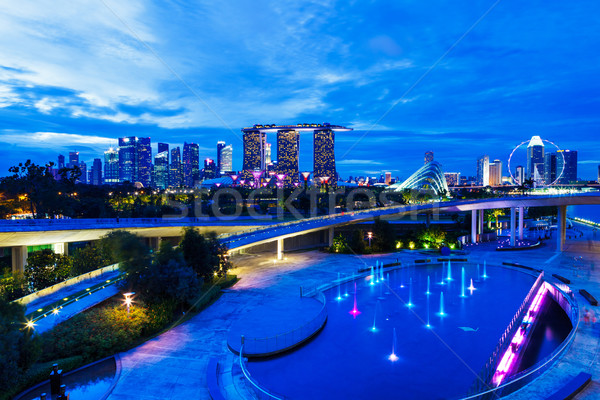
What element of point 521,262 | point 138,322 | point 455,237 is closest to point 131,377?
point 138,322

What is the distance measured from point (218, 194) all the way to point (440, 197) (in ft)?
181

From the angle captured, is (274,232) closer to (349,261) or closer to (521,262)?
(349,261)

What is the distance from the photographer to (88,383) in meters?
11.7

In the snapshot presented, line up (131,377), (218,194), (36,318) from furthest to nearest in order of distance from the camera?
(218,194) < (36,318) < (131,377)

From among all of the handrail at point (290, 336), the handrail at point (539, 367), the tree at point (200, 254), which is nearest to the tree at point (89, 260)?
the tree at point (200, 254)

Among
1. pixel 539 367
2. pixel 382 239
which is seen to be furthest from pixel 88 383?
pixel 382 239

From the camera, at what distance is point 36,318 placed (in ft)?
44.8

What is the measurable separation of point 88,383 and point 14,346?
3.33 m

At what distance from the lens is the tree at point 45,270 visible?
23.9 metres

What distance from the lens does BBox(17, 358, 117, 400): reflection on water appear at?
1094 cm

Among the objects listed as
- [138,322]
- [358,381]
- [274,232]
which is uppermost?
[274,232]

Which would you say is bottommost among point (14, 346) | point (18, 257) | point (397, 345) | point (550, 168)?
point (397, 345)

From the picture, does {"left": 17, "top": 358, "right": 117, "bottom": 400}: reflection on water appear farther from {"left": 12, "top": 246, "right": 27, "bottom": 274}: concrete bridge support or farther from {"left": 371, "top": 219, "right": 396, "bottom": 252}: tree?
{"left": 371, "top": 219, "right": 396, "bottom": 252}: tree

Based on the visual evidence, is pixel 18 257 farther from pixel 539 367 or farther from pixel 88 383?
pixel 539 367
